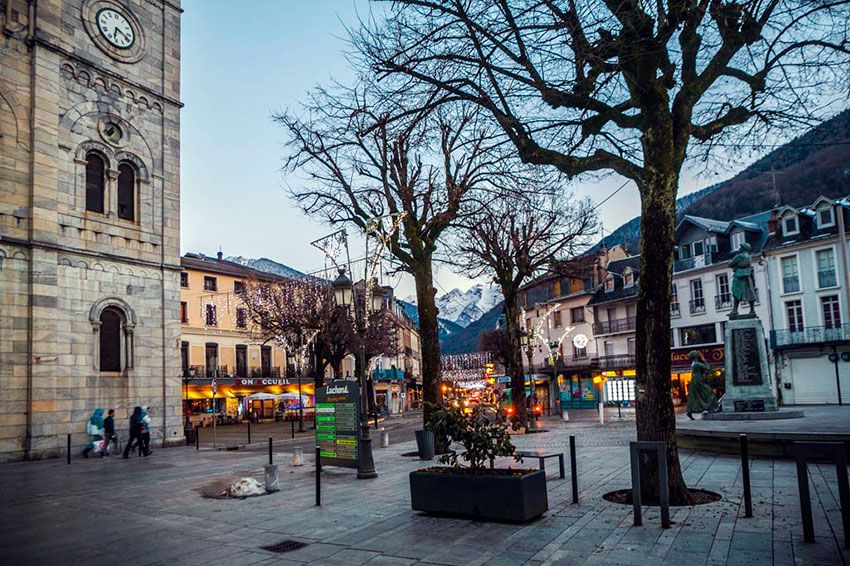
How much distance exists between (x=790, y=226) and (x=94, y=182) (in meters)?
39.3

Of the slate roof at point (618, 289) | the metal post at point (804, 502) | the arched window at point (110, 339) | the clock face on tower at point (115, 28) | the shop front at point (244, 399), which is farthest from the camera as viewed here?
the slate roof at point (618, 289)

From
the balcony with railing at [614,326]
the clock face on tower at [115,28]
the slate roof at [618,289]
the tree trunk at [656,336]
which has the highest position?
the clock face on tower at [115,28]

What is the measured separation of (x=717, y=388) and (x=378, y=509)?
74.4 feet

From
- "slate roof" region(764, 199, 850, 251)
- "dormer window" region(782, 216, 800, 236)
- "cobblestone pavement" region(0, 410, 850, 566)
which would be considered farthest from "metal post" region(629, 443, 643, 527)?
"dormer window" region(782, 216, 800, 236)

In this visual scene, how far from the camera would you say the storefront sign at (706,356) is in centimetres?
4356

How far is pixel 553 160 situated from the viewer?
9.38 metres

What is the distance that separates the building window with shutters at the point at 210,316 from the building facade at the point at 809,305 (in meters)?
40.1

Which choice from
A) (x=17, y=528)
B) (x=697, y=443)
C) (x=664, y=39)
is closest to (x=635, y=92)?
(x=664, y=39)

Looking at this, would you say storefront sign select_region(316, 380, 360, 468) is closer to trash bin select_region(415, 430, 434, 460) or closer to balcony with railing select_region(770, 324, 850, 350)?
trash bin select_region(415, 430, 434, 460)

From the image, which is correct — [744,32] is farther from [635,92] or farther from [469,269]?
[469,269]

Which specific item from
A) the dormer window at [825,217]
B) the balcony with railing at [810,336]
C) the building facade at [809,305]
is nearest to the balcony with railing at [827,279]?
the building facade at [809,305]

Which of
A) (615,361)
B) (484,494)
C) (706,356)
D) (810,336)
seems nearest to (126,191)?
(484,494)

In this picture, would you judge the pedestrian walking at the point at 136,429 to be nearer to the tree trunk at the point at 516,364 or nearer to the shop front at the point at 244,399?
the tree trunk at the point at 516,364

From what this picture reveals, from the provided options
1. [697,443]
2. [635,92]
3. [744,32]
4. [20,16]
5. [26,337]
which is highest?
[20,16]
